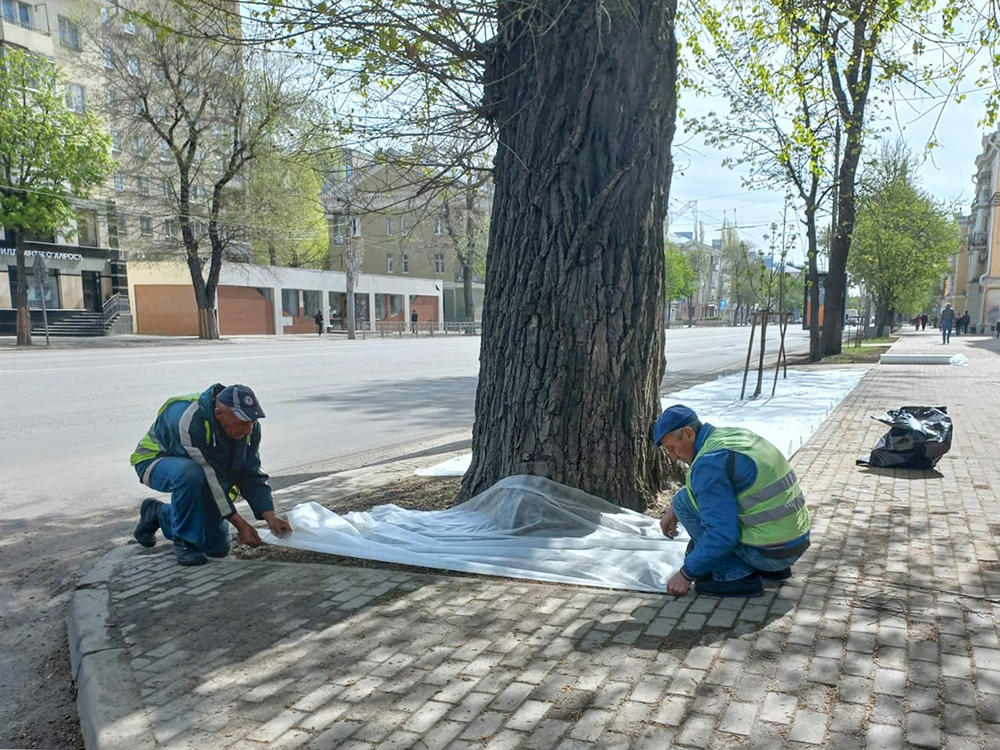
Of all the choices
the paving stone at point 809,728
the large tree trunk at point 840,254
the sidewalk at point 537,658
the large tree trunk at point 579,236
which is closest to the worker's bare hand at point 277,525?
the sidewalk at point 537,658

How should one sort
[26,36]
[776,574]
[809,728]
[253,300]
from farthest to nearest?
[253,300]
[26,36]
[776,574]
[809,728]

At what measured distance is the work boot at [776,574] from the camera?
11.8 ft

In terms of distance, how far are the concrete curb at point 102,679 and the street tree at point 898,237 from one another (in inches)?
999

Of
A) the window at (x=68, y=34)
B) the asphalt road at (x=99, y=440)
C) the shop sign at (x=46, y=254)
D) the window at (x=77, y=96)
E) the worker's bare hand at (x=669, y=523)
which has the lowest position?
the asphalt road at (x=99, y=440)

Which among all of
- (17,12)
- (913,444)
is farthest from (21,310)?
(913,444)

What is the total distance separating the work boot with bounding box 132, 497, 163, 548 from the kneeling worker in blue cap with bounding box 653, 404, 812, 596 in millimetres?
3159

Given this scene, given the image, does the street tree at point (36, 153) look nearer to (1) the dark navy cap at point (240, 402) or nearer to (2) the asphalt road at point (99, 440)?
(2) the asphalt road at point (99, 440)

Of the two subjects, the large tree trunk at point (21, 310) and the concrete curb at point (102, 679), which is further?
the large tree trunk at point (21, 310)

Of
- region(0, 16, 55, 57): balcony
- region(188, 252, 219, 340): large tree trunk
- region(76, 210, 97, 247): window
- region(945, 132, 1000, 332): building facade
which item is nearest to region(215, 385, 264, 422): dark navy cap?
region(188, 252, 219, 340): large tree trunk

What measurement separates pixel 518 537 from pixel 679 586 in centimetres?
114

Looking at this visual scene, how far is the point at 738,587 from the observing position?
345 centimetres

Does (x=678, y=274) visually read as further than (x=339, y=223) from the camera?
Yes

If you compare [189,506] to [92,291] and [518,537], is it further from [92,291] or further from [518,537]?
[92,291]

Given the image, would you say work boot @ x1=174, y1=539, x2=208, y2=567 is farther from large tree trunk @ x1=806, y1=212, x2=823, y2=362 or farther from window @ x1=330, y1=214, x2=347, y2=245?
large tree trunk @ x1=806, y1=212, x2=823, y2=362
